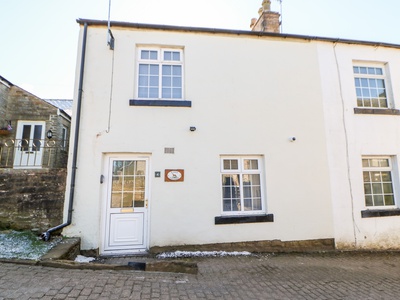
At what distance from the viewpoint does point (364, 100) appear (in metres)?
7.47

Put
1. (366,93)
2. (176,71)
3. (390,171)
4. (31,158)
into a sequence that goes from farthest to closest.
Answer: (31,158), (366,93), (390,171), (176,71)

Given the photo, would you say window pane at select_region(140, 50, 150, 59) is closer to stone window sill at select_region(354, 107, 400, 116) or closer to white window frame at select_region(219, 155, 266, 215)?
white window frame at select_region(219, 155, 266, 215)

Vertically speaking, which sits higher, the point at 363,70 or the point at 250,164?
the point at 363,70

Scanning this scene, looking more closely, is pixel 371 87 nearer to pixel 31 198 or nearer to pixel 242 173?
pixel 242 173

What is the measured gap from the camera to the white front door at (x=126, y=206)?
19.0ft

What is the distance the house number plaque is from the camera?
600cm

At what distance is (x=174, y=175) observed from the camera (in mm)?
6027

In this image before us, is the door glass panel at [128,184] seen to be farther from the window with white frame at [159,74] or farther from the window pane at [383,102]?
the window pane at [383,102]

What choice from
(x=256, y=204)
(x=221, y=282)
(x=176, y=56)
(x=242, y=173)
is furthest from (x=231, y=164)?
(x=176, y=56)

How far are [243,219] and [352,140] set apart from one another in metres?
4.15

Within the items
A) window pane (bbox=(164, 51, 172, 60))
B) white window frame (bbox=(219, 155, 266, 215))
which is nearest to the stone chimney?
window pane (bbox=(164, 51, 172, 60))

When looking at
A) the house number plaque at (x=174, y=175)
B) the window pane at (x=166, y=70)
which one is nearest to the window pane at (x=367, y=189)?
the house number plaque at (x=174, y=175)

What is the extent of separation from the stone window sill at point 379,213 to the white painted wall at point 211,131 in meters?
1.08

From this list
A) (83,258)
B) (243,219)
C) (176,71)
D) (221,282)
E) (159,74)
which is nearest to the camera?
(221,282)
